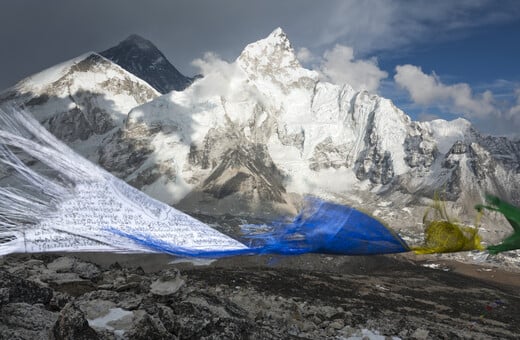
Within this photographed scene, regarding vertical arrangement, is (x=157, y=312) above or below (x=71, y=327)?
below

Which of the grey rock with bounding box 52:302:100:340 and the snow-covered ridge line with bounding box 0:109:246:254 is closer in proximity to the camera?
the snow-covered ridge line with bounding box 0:109:246:254

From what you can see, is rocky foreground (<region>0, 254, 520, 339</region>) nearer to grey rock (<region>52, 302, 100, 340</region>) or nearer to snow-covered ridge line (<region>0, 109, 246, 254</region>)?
grey rock (<region>52, 302, 100, 340</region>)

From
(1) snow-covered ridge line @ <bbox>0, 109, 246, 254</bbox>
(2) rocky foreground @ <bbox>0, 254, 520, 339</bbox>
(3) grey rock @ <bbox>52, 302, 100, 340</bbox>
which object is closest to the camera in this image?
(1) snow-covered ridge line @ <bbox>0, 109, 246, 254</bbox>

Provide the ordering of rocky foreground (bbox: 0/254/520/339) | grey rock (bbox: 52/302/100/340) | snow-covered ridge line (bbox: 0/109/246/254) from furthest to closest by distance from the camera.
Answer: rocky foreground (bbox: 0/254/520/339)
grey rock (bbox: 52/302/100/340)
snow-covered ridge line (bbox: 0/109/246/254)

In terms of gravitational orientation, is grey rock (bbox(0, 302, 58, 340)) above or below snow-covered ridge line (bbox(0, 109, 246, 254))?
below

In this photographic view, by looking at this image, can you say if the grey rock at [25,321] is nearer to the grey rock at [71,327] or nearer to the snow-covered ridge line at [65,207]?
the grey rock at [71,327]

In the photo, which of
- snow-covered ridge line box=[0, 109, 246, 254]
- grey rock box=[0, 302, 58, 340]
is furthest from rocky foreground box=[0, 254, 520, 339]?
snow-covered ridge line box=[0, 109, 246, 254]

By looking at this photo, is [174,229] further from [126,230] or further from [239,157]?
[239,157]

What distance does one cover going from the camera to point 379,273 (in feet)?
217

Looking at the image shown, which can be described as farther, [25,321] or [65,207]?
[25,321]

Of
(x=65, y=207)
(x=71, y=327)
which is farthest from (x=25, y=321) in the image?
(x=65, y=207)

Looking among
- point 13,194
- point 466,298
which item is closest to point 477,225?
point 13,194

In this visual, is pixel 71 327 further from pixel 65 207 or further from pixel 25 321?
pixel 65 207

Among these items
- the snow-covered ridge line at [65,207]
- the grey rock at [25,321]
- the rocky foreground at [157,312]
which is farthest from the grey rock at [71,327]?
the snow-covered ridge line at [65,207]
